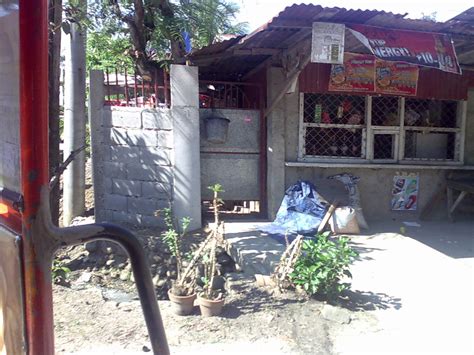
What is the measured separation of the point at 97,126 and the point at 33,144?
6.24m

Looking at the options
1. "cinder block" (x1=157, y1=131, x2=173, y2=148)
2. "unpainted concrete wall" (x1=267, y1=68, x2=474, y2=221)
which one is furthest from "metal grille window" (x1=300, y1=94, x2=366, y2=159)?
"cinder block" (x1=157, y1=131, x2=173, y2=148)

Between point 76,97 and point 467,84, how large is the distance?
6350 mm

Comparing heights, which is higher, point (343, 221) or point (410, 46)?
point (410, 46)

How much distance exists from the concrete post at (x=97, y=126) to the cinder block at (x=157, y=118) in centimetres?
83

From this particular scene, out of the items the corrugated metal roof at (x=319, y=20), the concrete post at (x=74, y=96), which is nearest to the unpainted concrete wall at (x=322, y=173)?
the corrugated metal roof at (x=319, y=20)

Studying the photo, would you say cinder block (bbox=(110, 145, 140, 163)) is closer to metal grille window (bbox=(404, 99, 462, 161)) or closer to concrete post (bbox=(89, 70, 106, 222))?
concrete post (bbox=(89, 70, 106, 222))

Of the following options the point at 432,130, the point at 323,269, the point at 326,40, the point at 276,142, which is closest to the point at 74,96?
the point at 276,142

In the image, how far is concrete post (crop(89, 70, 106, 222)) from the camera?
6754 millimetres

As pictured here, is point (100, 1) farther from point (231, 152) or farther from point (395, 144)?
point (395, 144)

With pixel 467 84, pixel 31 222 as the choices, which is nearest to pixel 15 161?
pixel 31 222

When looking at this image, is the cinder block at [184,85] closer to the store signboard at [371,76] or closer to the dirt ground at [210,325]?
the store signboard at [371,76]

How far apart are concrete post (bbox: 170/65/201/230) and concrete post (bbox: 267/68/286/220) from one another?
4.04 feet

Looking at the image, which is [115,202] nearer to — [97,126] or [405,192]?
[97,126]

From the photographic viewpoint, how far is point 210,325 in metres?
3.68
